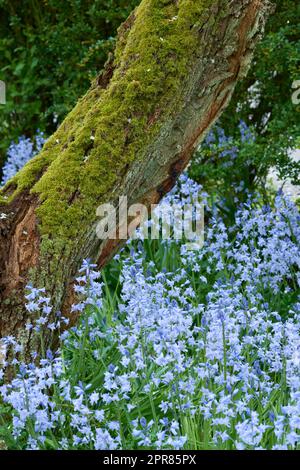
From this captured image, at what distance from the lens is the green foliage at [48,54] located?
7855 millimetres

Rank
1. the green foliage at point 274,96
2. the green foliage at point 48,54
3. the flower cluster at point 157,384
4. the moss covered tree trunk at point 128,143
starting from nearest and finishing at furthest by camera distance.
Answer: the flower cluster at point 157,384 → the moss covered tree trunk at point 128,143 → the green foliage at point 274,96 → the green foliage at point 48,54

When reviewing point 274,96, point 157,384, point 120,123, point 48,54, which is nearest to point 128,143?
point 120,123

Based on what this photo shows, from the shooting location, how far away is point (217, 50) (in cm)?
458

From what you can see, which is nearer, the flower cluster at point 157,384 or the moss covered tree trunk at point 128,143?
the flower cluster at point 157,384

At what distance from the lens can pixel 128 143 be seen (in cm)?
450

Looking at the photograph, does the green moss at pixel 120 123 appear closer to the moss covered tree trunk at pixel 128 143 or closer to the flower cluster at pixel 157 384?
the moss covered tree trunk at pixel 128 143

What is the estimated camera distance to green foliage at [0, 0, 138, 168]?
7855 mm

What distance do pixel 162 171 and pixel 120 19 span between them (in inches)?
146

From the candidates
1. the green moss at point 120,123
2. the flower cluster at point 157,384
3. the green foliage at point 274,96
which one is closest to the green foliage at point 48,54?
the green foliage at point 274,96
